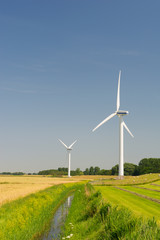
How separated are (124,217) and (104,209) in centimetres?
512

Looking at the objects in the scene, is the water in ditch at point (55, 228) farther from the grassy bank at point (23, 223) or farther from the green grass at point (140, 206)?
the green grass at point (140, 206)

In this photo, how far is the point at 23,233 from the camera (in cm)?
1877

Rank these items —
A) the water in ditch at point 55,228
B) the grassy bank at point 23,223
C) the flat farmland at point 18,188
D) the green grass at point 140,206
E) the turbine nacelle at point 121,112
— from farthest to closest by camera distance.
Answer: the turbine nacelle at point 121,112 < the flat farmland at point 18,188 < the green grass at point 140,206 < the water in ditch at point 55,228 < the grassy bank at point 23,223

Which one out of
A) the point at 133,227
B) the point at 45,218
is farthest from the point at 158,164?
the point at 133,227

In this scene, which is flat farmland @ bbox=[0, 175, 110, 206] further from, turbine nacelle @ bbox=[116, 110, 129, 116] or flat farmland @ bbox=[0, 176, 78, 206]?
turbine nacelle @ bbox=[116, 110, 129, 116]

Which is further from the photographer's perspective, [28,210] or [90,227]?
[28,210]

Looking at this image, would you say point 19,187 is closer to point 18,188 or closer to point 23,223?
point 18,188

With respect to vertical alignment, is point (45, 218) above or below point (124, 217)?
below

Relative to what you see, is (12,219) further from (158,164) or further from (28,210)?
(158,164)

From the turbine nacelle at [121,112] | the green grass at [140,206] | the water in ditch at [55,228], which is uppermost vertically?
the turbine nacelle at [121,112]

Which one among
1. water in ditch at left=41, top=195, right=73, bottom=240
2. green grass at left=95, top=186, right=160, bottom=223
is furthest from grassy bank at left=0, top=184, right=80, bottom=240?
green grass at left=95, top=186, right=160, bottom=223

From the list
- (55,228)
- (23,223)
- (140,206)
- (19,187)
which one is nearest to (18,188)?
(19,187)

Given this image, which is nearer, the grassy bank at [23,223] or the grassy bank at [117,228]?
the grassy bank at [117,228]

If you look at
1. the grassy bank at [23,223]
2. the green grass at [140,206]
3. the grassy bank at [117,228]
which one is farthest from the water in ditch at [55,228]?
the green grass at [140,206]
